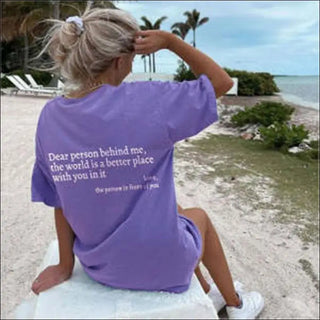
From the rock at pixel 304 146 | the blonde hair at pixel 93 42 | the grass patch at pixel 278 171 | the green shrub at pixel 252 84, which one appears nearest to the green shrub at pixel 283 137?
the rock at pixel 304 146

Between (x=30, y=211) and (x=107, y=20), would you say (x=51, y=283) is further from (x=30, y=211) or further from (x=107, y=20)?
(x=30, y=211)

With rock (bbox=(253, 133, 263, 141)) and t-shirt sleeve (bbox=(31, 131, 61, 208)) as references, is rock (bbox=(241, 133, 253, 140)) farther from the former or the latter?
t-shirt sleeve (bbox=(31, 131, 61, 208))

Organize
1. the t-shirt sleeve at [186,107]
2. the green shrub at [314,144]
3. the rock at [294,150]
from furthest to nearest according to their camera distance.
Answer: the green shrub at [314,144], the rock at [294,150], the t-shirt sleeve at [186,107]

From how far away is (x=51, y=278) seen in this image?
5.76 feet

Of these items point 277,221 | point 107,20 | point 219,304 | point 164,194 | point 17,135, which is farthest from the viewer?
point 17,135

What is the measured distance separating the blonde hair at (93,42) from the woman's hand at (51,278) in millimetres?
780

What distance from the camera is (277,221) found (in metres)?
3.80

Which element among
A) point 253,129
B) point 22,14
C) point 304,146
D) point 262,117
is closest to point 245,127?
point 253,129

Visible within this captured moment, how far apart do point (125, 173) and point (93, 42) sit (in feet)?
1.41

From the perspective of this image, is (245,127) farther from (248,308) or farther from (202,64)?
(202,64)

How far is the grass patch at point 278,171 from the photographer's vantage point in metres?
3.89

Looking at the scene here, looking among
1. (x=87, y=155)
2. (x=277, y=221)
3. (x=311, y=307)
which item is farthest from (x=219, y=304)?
(x=277, y=221)

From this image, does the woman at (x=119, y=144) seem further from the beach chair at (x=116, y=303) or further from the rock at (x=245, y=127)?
the rock at (x=245, y=127)

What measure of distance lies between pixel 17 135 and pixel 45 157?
5.95 meters
